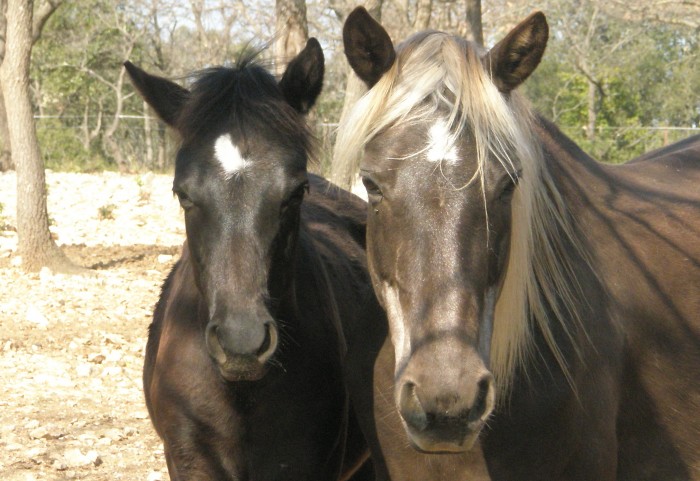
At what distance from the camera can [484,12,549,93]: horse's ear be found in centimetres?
286

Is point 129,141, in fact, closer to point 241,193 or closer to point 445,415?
point 241,193

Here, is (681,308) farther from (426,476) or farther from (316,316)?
(316,316)

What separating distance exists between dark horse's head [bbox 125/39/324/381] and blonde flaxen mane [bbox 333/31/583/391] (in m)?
0.49

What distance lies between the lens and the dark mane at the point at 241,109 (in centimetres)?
366

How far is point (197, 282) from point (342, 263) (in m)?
1.23

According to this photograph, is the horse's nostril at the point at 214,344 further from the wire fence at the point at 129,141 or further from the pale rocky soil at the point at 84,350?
the wire fence at the point at 129,141

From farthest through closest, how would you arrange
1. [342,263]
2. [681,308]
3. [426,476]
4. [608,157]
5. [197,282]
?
[608,157] < [342,263] < [197,282] < [681,308] < [426,476]

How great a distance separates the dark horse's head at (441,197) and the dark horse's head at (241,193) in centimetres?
52

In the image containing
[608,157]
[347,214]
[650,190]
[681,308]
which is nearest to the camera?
[681,308]

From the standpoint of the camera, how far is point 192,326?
3.85 m

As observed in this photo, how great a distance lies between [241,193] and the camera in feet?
11.3

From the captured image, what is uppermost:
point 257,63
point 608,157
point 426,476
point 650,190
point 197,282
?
point 257,63

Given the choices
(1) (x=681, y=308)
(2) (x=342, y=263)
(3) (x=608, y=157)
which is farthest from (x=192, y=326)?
(3) (x=608, y=157)

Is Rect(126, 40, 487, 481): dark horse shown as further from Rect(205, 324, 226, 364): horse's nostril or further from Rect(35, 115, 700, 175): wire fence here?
Rect(35, 115, 700, 175): wire fence
